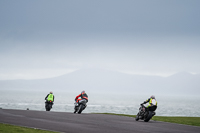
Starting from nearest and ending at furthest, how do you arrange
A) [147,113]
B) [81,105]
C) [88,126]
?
[88,126]
[147,113]
[81,105]

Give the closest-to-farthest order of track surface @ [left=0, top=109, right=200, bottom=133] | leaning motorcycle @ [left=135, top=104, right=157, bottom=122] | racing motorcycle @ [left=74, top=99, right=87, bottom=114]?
track surface @ [left=0, top=109, right=200, bottom=133]
leaning motorcycle @ [left=135, top=104, right=157, bottom=122]
racing motorcycle @ [left=74, top=99, right=87, bottom=114]

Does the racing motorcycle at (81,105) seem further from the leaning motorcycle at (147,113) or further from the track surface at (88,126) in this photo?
the track surface at (88,126)

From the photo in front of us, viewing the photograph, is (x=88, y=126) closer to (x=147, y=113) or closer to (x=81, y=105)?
(x=147, y=113)

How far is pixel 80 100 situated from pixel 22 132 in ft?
52.7

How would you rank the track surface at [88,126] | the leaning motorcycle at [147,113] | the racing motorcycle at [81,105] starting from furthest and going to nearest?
the racing motorcycle at [81,105] → the leaning motorcycle at [147,113] → the track surface at [88,126]

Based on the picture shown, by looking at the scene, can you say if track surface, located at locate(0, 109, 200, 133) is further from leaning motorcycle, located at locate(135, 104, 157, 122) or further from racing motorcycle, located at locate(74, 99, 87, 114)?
racing motorcycle, located at locate(74, 99, 87, 114)

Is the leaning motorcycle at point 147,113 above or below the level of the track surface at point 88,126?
above

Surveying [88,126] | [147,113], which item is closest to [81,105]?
[147,113]

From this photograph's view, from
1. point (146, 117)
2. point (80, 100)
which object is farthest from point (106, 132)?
point (80, 100)

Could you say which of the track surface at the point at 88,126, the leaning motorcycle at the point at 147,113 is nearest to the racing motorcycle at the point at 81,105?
the leaning motorcycle at the point at 147,113

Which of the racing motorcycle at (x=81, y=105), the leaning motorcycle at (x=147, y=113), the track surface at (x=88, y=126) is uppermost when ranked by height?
the racing motorcycle at (x=81, y=105)

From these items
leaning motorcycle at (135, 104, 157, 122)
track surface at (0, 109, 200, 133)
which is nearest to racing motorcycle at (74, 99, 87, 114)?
leaning motorcycle at (135, 104, 157, 122)

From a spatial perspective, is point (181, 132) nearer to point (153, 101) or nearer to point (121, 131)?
point (121, 131)

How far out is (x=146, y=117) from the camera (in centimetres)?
2358
